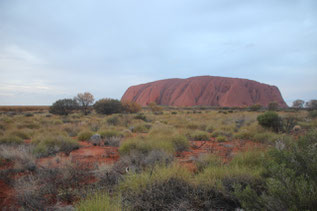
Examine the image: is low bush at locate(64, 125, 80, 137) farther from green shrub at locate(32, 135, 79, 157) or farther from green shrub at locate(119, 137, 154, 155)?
green shrub at locate(119, 137, 154, 155)

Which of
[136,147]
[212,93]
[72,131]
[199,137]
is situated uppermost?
[212,93]

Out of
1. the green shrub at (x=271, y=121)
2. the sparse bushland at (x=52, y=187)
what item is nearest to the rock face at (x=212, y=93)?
the green shrub at (x=271, y=121)

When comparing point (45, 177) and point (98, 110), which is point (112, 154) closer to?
point (45, 177)

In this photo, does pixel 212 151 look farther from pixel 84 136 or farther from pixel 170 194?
pixel 84 136

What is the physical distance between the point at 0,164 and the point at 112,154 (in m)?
2.68

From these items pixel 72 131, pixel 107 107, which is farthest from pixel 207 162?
pixel 107 107

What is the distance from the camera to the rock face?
202ft

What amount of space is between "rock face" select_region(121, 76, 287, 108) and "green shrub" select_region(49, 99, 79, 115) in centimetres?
4912

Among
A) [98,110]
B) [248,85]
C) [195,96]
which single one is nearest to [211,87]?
[195,96]

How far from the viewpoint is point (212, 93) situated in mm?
65750

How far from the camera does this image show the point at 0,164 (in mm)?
3836

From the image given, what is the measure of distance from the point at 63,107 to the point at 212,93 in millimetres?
58485

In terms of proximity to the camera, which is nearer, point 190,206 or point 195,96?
point 190,206

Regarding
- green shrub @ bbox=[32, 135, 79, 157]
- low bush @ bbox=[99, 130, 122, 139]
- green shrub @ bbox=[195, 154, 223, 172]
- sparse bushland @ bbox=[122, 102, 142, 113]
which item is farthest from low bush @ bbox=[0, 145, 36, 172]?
sparse bushland @ bbox=[122, 102, 142, 113]
